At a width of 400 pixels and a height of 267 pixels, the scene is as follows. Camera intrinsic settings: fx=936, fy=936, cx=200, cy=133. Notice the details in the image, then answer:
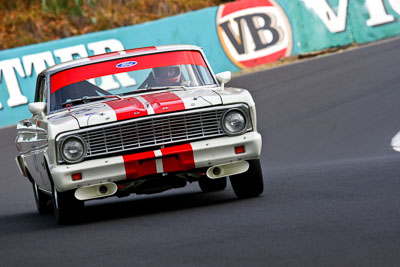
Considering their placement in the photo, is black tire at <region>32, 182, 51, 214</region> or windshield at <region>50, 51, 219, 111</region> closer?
windshield at <region>50, 51, 219, 111</region>

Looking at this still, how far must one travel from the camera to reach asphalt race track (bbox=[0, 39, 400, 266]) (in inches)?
211

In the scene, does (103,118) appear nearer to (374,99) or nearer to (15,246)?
Result: (15,246)

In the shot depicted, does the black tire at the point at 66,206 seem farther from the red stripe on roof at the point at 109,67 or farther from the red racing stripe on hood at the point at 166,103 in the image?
the red stripe on roof at the point at 109,67

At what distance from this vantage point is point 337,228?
5.82 meters

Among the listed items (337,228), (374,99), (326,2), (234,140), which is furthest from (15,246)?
(326,2)

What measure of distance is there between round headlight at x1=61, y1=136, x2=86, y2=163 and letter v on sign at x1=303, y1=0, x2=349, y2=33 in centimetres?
1335

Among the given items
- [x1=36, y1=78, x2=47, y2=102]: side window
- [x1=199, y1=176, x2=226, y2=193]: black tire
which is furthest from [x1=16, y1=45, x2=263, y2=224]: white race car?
[x1=199, y1=176, x2=226, y2=193]: black tire

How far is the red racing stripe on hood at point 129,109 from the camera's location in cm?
758

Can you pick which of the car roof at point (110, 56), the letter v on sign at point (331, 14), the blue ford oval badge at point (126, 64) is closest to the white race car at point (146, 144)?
the blue ford oval badge at point (126, 64)

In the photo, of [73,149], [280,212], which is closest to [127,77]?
[73,149]

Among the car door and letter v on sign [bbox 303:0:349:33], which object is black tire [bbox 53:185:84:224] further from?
letter v on sign [bbox 303:0:349:33]

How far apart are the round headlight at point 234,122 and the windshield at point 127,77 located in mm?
882

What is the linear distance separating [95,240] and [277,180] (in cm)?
336

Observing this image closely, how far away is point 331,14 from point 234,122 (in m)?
12.9
